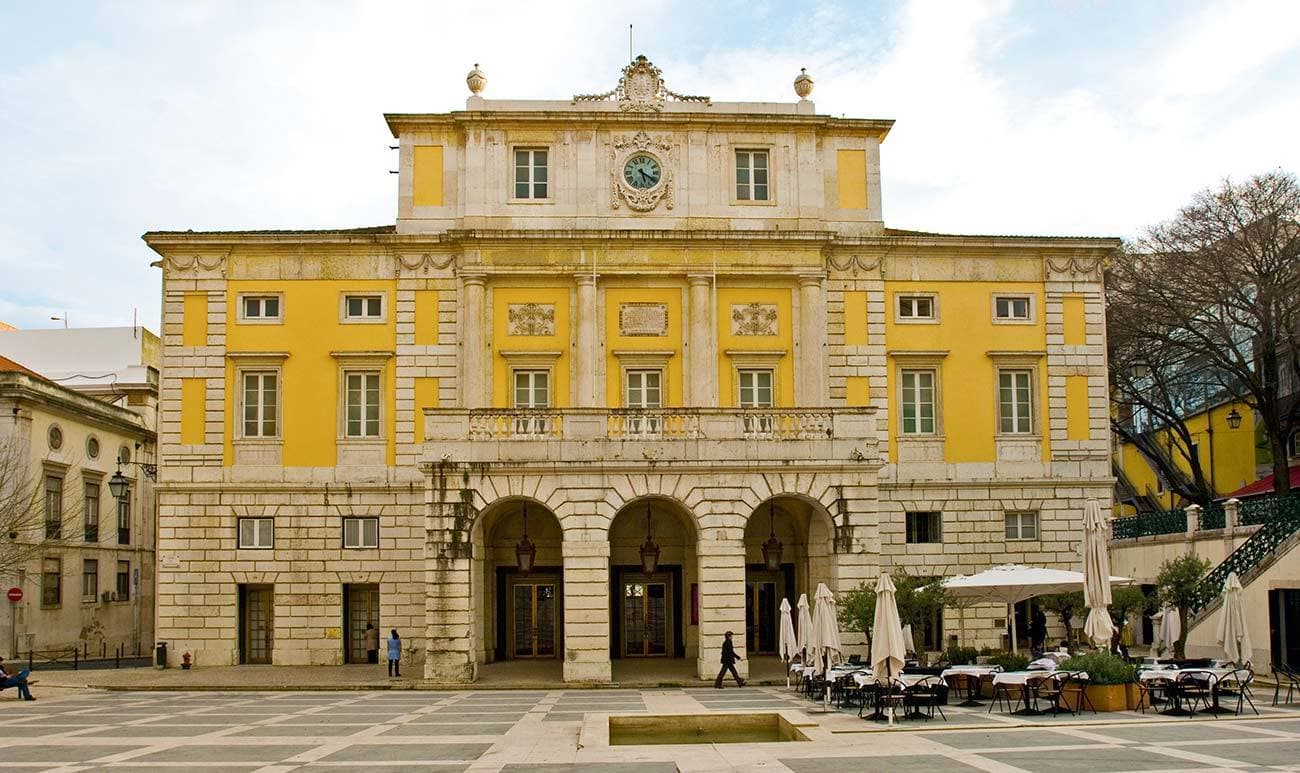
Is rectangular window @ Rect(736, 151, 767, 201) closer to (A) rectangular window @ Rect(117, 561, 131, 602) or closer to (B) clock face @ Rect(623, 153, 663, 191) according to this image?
(B) clock face @ Rect(623, 153, 663, 191)

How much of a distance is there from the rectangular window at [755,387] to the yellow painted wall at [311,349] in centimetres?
1026

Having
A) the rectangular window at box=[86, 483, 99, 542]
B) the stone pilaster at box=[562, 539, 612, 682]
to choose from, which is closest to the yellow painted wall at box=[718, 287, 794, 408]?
the stone pilaster at box=[562, 539, 612, 682]

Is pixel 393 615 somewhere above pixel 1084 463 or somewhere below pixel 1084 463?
below

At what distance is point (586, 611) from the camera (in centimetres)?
3192

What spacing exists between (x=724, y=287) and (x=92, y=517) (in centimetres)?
2604

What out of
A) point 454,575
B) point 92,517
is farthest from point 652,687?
point 92,517

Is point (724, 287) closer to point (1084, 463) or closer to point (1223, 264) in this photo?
point (1084, 463)

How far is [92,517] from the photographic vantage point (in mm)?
48469

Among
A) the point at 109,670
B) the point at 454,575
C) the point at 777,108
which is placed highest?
the point at 777,108

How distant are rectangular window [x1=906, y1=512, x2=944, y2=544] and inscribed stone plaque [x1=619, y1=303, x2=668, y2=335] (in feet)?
30.0

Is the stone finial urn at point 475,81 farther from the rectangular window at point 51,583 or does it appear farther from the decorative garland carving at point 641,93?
the rectangular window at point 51,583

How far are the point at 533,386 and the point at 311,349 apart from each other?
663 centimetres

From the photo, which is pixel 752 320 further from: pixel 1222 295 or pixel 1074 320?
pixel 1222 295

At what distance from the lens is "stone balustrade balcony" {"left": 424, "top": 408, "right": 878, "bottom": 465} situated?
106 ft
